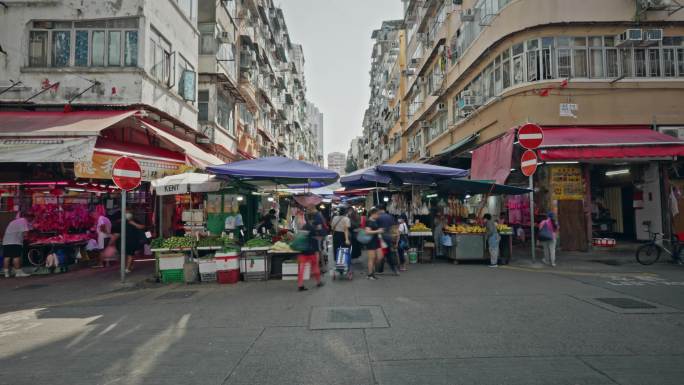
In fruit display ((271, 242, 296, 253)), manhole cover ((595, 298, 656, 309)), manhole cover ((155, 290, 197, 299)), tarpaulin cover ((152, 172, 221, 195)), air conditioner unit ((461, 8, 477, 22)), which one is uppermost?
air conditioner unit ((461, 8, 477, 22))

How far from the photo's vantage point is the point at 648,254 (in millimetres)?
12023

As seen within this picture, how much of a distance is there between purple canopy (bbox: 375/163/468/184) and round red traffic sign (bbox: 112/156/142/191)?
7087 mm

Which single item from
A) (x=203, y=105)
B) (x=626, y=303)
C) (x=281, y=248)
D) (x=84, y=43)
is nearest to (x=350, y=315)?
(x=281, y=248)

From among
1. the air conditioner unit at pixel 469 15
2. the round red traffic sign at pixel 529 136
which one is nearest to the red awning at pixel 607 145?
the round red traffic sign at pixel 529 136

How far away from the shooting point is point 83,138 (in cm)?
1088

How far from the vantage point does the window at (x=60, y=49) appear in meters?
13.7

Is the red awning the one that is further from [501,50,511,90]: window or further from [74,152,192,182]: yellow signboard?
[74,152,192,182]: yellow signboard

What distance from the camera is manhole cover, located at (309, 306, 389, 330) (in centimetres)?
600

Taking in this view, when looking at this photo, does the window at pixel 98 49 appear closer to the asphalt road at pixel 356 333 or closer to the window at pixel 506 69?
the asphalt road at pixel 356 333

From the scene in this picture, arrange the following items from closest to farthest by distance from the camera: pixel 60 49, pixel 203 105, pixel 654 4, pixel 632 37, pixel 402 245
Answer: pixel 402 245, pixel 60 49, pixel 632 37, pixel 654 4, pixel 203 105

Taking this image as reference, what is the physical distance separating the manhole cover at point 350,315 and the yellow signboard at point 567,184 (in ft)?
37.4

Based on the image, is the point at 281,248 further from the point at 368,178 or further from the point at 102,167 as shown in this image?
the point at 102,167

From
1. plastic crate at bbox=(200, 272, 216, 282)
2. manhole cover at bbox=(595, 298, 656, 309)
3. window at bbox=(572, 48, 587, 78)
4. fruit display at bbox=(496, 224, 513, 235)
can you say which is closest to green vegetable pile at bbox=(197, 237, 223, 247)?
plastic crate at bbox=(200, 272, 216, 282)

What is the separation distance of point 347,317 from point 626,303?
16.5ft
